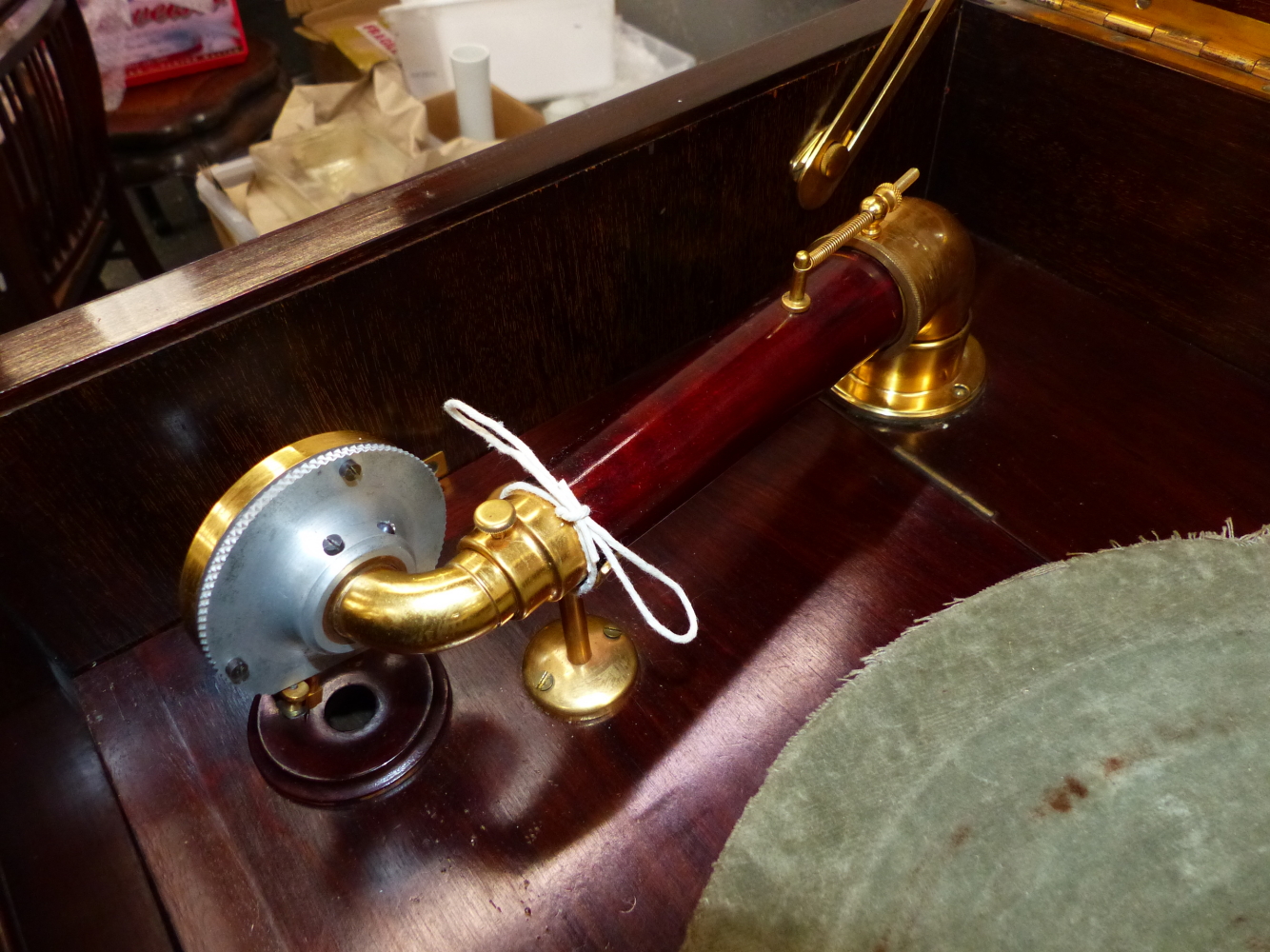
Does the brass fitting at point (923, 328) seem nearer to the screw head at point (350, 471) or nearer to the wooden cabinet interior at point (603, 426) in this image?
the wooden cabinet interior at point (603, 426)

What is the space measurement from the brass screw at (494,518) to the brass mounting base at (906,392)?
0.43 meters

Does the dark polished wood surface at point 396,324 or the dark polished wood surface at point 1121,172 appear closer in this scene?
the dark polished wood surface at point 396,324

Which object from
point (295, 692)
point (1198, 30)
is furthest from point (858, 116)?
point (295, 692)

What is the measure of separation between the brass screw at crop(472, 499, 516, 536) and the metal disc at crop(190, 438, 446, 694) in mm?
78

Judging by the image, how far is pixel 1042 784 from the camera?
610mm

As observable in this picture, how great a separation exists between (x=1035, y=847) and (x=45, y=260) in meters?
1.47

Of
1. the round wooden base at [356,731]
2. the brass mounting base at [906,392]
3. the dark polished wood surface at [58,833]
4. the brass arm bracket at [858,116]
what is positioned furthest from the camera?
the brass mounting base at [906,392]

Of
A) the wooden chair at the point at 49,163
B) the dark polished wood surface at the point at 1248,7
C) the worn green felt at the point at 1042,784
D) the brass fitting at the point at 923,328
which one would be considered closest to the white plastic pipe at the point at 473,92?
the wooden chair at the point at 49,163

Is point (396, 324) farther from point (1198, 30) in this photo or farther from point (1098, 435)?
point (1198, 30)

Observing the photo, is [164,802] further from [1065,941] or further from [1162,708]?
[1162,708]

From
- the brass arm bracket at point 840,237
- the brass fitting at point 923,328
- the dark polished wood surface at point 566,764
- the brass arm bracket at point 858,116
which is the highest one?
the brass arm bracket at point 858,116

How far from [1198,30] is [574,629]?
0.73m

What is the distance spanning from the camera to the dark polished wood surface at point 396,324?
0.57 meters

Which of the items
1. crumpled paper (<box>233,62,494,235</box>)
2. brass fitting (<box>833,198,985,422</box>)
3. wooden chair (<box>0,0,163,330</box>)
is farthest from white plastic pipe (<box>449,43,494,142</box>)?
brass fitting (<box>833,198,985,422</box>)
